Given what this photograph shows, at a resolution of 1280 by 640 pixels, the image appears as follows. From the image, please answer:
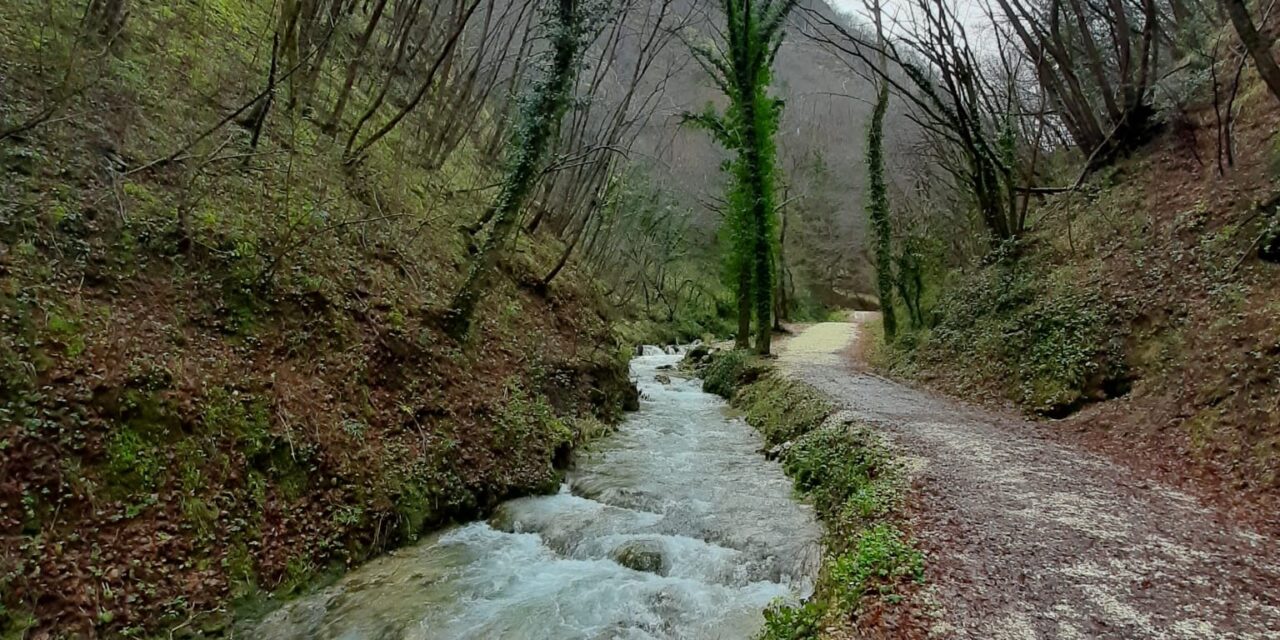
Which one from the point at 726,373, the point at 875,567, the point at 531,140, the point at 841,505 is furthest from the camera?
the point at 726,373

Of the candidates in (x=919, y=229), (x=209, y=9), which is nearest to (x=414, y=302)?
(x=209, y=9)

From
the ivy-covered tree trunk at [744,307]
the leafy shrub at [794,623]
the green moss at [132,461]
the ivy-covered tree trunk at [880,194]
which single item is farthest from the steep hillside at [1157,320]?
the green moss at [132,461]

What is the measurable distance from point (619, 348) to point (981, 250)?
10167 millimetres

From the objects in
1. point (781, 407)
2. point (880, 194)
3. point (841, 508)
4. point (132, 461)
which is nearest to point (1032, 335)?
point (781, 407)

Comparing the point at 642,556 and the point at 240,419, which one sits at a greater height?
the point at 240,419

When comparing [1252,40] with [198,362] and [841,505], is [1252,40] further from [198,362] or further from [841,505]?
[198,362]

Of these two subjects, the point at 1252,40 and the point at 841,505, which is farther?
the point at 841,505

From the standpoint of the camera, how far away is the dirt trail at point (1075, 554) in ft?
13.7

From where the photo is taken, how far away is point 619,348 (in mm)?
16203

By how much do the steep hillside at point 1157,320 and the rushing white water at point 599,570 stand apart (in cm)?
445

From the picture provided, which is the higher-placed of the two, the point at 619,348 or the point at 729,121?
the point at 729,121

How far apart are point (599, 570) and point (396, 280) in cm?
540

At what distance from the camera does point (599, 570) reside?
684 cm

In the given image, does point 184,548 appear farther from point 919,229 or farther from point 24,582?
point 919,229
